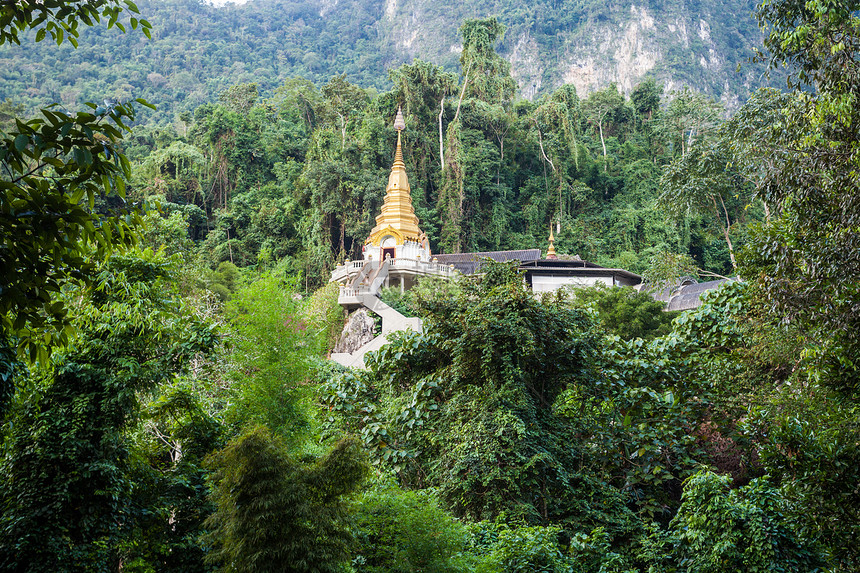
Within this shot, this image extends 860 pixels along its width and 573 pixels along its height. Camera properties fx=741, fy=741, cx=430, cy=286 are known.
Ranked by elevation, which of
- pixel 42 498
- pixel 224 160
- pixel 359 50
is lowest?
pixel 42 498

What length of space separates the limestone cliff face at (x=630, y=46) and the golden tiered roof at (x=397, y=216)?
54.4 metres

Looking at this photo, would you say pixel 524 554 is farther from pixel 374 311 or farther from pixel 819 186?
pixel 374 311

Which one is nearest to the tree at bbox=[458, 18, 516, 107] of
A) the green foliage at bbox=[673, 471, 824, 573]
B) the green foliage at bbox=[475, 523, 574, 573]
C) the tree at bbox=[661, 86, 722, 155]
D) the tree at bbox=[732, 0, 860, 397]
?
the tree at bbox=[661, 86, 722, 155]

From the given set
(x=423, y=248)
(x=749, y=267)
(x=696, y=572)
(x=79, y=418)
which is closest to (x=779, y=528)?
(x=696, y=572)

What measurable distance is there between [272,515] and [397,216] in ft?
90.9

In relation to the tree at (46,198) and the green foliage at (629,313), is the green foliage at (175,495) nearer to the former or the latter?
the tree at (46,198)

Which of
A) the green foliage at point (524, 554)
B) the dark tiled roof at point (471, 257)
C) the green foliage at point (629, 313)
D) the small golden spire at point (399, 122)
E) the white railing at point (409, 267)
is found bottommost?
the green foliage at point (524, 554)

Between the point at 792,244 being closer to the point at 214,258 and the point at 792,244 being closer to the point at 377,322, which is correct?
the point at 377,322

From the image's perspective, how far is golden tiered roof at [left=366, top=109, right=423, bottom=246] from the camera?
107 ft

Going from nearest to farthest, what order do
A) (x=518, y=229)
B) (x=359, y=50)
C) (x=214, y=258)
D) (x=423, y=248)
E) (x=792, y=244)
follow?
(x=792, y=244), (x=423, y=248), (x=214, y=258), (x=518, y=229), (x=359, y=50)

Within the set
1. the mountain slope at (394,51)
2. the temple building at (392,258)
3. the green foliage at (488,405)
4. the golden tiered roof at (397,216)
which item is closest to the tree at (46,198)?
the green foliage at (488,405)

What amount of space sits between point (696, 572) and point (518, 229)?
36.8m

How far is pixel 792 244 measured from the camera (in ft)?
23.1

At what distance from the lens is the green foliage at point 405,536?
7184 millimetres
